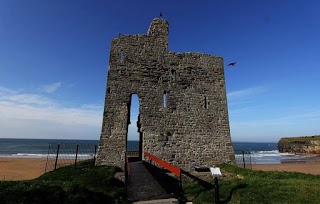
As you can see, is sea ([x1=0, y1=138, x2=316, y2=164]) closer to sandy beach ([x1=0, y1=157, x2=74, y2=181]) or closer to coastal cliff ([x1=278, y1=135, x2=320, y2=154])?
sandy beach ([x1=0, y1=157, x2=74, y2=181])

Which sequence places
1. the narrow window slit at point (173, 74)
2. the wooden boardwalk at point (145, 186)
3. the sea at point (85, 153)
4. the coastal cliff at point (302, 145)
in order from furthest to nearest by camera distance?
the coastal cliff at point (302, 145) < the sea at point (85, 153) < the narrow window slit at point (173, 74) < the wooden boardwalk at point (145, 186)

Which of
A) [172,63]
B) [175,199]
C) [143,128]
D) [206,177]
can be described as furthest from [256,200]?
[172,63]

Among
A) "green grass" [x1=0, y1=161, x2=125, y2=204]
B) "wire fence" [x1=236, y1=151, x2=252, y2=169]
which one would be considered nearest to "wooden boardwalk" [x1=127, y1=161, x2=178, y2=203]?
"green grass" [x1=0, y1=161, x2=125, y2=204]

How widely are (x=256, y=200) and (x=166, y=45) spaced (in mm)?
11067

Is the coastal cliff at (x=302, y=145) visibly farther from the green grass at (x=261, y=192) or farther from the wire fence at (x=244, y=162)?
the green grass at (x=261, y=192)

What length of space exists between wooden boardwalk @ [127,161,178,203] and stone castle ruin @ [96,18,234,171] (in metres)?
1.61

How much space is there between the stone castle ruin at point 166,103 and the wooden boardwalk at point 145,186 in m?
1.61

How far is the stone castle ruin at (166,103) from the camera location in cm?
1390

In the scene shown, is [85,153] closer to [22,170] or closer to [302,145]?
[22,170]

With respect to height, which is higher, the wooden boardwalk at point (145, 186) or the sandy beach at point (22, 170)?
the wooden boardwalk at point (145, 186)

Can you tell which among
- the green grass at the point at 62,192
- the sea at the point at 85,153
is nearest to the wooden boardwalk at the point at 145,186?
the green grass at the point at 62,192

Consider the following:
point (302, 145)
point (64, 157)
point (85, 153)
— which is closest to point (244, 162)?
point (64, 157)

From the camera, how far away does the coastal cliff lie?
66312mm

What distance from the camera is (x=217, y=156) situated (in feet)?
50.8
